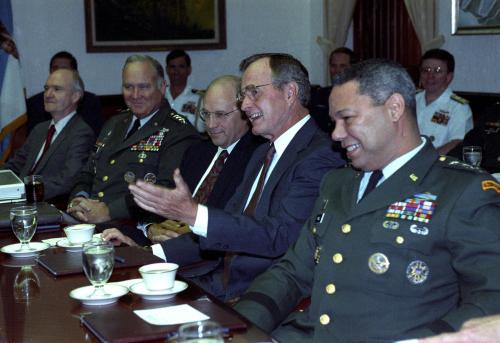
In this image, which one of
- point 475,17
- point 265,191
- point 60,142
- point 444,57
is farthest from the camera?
point 475,17

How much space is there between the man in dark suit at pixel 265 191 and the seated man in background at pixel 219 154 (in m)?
0.20

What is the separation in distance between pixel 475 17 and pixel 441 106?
0.87 meters

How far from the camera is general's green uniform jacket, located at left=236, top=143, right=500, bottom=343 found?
2000 mm

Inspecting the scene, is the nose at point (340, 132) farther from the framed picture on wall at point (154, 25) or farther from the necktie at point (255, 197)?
the framed picture on wall at point (154, 25)

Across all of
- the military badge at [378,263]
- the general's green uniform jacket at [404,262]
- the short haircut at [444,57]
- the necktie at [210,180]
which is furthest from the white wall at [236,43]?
the military badge at [378,263]

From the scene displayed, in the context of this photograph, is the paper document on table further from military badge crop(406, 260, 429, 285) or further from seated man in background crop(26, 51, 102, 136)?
seated man in background crop(26, 51, 102, 136)

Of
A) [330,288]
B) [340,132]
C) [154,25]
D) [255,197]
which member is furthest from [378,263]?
[154,25]

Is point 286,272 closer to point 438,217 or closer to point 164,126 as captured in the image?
point 438,217

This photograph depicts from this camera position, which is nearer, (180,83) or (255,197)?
(255,197)

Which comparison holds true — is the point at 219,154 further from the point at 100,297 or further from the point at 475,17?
the point at 475,17

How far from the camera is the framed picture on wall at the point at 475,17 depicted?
19.9 feet

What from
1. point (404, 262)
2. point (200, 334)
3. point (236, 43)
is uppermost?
point (236, 43)

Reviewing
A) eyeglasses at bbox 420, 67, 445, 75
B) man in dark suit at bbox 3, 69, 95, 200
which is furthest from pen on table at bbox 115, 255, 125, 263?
eyeglasses at bbox 420, 67, 445, 75

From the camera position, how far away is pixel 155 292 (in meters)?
2.06
